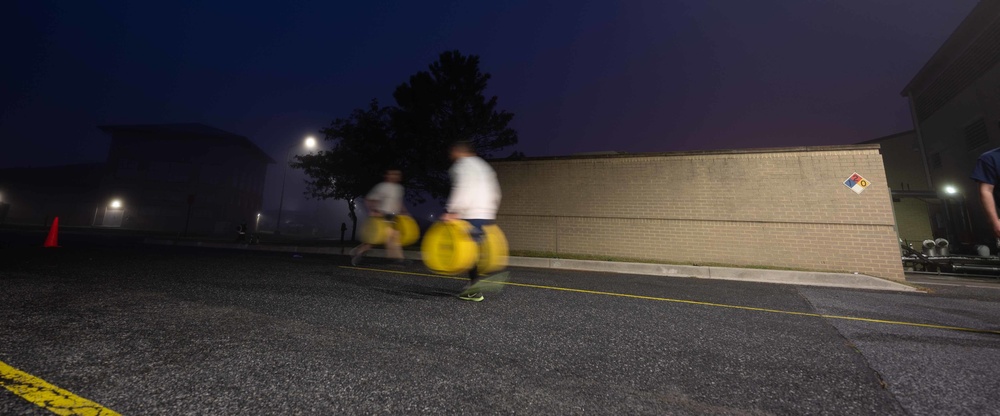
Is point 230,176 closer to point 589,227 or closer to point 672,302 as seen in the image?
point 589,227

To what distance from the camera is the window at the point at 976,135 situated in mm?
18734

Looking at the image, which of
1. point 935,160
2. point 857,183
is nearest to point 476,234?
point 857,183

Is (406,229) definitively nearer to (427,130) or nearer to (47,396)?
(47,396)

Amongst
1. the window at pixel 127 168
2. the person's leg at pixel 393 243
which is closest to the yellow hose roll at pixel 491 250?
the person's leg at pixel 393 243

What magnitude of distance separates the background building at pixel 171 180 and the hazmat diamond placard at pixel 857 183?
56192mm

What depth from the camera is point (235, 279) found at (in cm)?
477

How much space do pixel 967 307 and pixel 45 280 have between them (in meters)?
12.0

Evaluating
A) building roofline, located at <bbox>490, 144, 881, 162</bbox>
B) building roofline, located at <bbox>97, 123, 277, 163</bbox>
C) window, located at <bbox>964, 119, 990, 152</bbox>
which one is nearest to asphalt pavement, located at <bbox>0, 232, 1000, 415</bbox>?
building roofline, located at <bbox>490, 144, 881, 162</bbox>

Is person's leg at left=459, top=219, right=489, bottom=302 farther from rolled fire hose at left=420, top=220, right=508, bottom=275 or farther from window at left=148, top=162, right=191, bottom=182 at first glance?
window at left=148, top=162, right=191, bottom=182

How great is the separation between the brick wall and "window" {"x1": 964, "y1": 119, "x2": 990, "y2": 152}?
1863 cm

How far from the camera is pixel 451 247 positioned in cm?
419

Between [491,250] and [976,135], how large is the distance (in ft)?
103

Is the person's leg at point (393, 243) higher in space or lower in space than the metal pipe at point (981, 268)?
higher

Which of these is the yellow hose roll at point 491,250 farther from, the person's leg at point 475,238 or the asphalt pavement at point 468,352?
the asphalt pavement at point 468,352
